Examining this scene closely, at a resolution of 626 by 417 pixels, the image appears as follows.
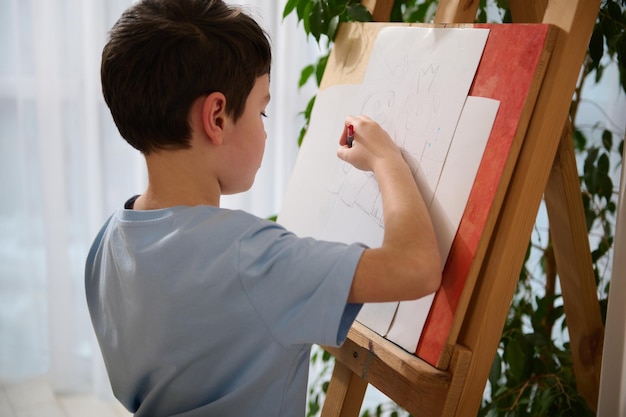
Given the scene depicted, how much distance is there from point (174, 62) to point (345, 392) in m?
0.63

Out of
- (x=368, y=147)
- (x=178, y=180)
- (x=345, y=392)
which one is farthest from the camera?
(x=345, y=392)

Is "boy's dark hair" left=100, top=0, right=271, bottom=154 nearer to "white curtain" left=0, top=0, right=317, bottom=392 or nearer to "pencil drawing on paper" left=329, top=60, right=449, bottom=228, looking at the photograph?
"pencil drawing on paper" left=329, top=60, right=449, bottom=228

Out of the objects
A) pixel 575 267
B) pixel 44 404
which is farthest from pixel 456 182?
pixel 44 404

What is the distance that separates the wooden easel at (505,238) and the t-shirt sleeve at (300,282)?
179mm

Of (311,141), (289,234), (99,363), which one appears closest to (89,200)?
(99,363)

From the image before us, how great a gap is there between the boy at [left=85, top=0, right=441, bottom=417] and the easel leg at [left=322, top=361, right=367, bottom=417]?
175 millimetres

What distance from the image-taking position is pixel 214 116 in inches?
34.2

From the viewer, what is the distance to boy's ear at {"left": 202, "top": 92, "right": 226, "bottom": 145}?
852mm

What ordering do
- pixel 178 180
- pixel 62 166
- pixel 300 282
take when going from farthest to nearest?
pixel 62 166 < pixel 178 180 < pixel 300 282

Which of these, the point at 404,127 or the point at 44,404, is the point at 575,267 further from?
the point at 44,404

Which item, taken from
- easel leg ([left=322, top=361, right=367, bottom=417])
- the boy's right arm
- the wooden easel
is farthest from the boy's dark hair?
easel leg ([left=322, top=361, right=367, bottom=417])

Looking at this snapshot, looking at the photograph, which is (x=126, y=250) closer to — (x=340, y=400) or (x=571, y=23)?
(x=340, y=400)

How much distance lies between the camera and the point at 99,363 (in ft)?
7.28

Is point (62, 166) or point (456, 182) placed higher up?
point (456, 182)
